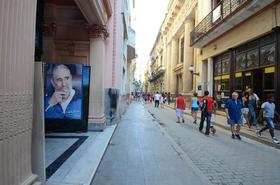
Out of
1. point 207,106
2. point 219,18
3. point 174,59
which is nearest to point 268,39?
point 207,106

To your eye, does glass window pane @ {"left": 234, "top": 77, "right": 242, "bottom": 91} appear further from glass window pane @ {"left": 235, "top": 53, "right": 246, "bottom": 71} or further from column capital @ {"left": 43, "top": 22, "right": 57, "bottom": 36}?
column capital @ {"left": 43, "top": 22, "right": 57, "bottom": 36}

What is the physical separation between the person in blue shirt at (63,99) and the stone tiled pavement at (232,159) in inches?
146

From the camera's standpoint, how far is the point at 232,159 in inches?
330

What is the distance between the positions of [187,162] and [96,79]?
19.6ft

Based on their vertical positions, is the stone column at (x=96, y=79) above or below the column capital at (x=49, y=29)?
below

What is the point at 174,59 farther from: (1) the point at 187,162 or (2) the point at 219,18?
(1) the point at 187,162

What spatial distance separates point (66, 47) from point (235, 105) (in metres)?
7.10

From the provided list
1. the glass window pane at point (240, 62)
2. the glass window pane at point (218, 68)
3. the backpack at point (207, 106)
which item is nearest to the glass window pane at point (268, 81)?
the glass window pane at point (240, 62)

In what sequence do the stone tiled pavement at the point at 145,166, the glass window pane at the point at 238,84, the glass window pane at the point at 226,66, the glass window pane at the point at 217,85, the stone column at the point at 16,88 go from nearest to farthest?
the stone column at the point at 16,88
the stone tiled pavement at the point at 145,166
the glass window pane at the point at 238,84
the glass window pane at the point at 226,66
the glass window pane at the point at 217,85

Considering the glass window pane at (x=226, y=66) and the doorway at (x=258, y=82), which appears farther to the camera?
the glass window pane at (x=226, y=66)

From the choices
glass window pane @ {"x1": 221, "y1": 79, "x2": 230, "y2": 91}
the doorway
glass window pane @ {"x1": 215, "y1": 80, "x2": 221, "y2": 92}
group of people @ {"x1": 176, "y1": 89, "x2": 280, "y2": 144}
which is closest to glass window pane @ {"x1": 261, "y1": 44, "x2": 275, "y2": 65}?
the doorway

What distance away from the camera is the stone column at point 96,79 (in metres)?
12.7

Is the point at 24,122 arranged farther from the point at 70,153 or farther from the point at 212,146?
the point at 212,146

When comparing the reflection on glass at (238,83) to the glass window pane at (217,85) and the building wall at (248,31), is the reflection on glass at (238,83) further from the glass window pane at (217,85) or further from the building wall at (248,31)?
the glass window pane at (217,85)
